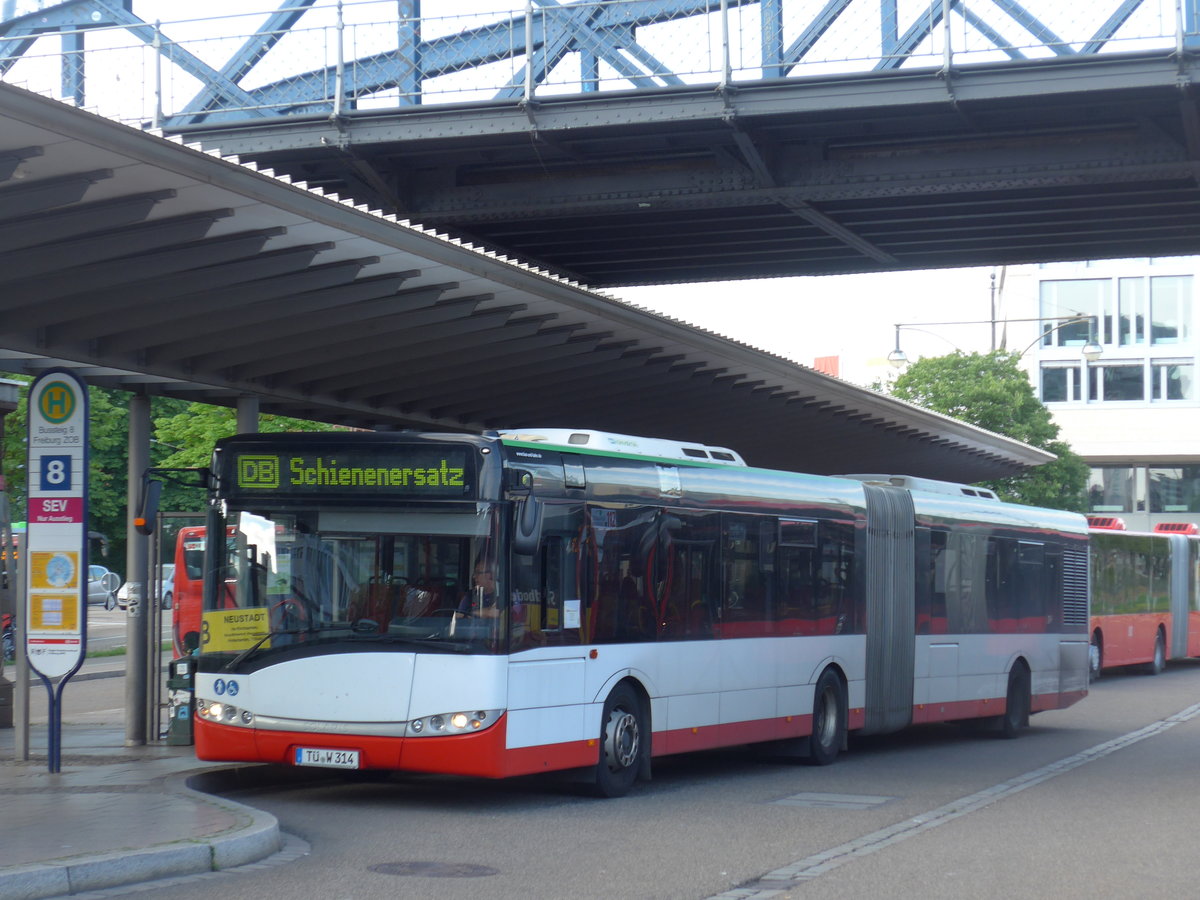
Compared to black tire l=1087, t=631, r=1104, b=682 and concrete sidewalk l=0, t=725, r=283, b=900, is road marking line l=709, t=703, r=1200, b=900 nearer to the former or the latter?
concrete sidewalk l=0, t=725, r=283, b=900

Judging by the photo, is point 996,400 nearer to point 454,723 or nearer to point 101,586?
point 101,586

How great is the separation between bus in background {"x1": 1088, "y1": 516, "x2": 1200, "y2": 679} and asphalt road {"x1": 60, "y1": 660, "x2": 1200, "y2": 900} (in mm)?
15012

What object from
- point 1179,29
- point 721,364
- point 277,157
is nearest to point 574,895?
point 721,364

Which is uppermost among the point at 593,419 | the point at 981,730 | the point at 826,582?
the point at 593,419

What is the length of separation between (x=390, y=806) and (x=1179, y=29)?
43.8 ft

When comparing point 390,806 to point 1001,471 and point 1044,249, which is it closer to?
point 1044,249

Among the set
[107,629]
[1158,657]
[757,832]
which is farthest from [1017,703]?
[107,629]

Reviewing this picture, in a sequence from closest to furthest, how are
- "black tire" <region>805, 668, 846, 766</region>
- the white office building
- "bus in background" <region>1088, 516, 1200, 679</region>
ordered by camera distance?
"black tire" <region>805, 668, 846, 766</region> → "bus in background" <region>1088, 516, 1200, 679</region> → the white office building

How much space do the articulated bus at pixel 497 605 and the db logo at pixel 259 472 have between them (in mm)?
16

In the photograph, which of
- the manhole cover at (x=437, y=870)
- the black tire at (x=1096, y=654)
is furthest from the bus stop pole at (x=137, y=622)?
the black tire at (x=1096, y=654)

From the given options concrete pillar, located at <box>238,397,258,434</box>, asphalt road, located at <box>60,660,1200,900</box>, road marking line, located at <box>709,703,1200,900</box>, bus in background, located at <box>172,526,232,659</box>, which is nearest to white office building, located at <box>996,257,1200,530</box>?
bus in background, located at <box>172,526,232,659</box>

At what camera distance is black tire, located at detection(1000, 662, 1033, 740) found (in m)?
19.4

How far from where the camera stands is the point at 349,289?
13625mm

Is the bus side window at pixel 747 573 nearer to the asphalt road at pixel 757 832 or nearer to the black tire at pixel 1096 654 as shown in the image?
the asphalt road at pixel 757 832
